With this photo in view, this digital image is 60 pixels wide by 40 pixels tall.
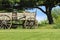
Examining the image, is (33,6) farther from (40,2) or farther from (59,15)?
(59,15)

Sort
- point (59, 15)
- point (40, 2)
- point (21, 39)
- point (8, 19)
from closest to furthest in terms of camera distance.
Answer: point (21, 39) → point (8, 19) → point (40, 2) → point (59, 15)

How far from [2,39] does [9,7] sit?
17444 millimetres

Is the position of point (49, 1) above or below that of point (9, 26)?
above

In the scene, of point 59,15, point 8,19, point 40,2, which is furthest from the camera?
point 59,15

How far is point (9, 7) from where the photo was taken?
27109 millimetres

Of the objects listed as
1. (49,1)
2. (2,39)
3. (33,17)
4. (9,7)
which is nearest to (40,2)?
(49,1)

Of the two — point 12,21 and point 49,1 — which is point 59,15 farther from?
point 12,21

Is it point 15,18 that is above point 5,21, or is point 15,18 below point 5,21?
above

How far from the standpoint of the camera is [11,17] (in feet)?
61.3

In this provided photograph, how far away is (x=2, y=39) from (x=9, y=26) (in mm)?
9132

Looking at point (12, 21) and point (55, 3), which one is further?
point (55, 3)

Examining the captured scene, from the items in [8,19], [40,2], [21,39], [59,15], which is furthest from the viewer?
[59,15]

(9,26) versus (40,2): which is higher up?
(40,2)

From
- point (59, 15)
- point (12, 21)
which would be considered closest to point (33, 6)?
point (12, 21)
